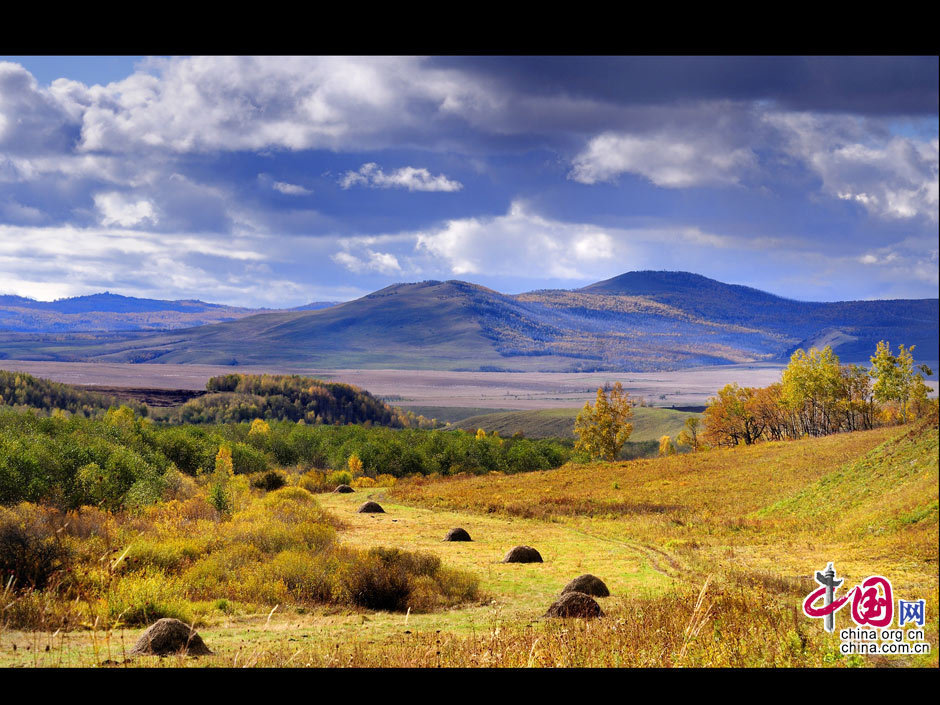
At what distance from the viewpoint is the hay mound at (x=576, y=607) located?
1138 centimetres

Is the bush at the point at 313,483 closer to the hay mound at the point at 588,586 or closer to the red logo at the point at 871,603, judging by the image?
the hay mound at the point at 588,586

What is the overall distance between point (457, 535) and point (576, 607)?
11.2 m

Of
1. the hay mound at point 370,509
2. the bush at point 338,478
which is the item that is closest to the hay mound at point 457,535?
the hay mound at point 370,509

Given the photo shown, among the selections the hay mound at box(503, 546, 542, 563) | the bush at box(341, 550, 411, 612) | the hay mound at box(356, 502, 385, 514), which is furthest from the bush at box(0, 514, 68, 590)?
the hay mound at box(356, 502, 385, 514)

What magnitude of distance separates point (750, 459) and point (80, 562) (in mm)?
37668

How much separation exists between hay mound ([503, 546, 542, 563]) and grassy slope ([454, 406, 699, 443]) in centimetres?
11727

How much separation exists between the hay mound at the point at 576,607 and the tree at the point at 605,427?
186 feet

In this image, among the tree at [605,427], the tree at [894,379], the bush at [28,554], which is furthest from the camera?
the tree at [605,427]

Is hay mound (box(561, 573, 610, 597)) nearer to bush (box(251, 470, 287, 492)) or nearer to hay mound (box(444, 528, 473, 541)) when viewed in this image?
hay mound (box(444, 528, 473, 541))

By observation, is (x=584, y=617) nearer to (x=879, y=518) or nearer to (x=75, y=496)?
(x=879, y=518)

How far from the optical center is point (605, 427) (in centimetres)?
6781

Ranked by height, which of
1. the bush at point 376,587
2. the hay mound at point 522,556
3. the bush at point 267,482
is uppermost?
the bush at point 376,587

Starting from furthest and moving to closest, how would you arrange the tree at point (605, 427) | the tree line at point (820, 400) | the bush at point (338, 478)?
1. the tree at point (605, 427)
2. the tree line at point (820, 400)
3. the bush at point (338, 478)
